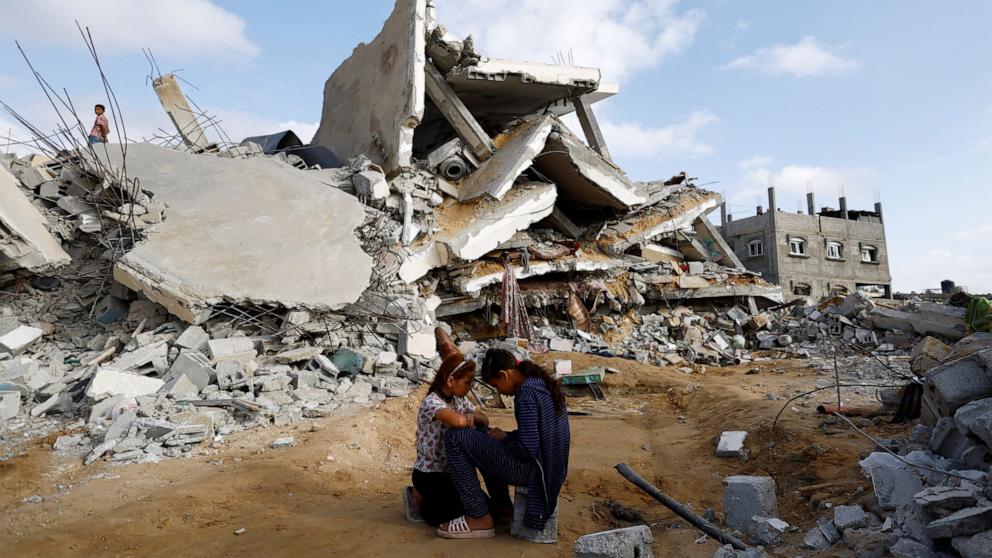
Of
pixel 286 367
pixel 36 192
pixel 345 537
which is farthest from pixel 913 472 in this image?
pixel 36 192

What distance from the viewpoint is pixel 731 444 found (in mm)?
4973

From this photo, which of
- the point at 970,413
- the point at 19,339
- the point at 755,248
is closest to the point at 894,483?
the point at 970,413

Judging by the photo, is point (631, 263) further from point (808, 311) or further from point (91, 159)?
point (91, 159)

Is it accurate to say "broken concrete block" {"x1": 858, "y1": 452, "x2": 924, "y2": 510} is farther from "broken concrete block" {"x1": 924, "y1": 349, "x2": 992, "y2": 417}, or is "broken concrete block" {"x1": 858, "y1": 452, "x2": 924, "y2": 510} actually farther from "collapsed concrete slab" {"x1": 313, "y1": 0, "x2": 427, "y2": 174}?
"collapsed concrete slab" {"x1": 313, "y1": 0, "x2": 427, "y2": 174}

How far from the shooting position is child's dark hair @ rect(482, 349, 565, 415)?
297cm

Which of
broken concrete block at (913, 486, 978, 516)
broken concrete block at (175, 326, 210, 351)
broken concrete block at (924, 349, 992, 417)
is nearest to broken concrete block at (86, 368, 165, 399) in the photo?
broken concrete block at (175, 326, 210, 351)

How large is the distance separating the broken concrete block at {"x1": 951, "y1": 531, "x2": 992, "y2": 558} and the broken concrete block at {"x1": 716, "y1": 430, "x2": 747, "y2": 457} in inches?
107

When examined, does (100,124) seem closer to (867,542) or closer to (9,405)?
(9,405)

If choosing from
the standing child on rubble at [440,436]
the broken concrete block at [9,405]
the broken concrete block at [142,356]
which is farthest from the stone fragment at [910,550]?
the broken concrete block at [9,405]

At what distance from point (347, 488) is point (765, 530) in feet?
8.93

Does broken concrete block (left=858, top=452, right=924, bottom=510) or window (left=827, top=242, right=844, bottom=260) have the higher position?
window (left=827, top=242, right=844, bottom=260)

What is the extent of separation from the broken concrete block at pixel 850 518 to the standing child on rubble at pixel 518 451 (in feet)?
4.53

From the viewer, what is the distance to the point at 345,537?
10.2ft

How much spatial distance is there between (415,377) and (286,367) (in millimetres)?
1611
